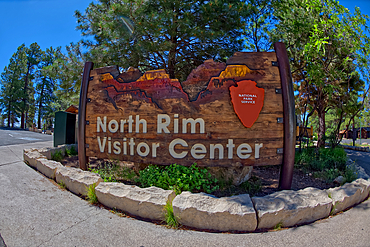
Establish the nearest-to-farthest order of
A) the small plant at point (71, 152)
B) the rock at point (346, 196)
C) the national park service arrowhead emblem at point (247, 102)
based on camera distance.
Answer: the rock at point (346, 196) < the national park service arrowhead emblem at point (247, 102) < the small plant at point (71, 152)

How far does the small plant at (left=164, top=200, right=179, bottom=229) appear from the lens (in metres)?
2.88

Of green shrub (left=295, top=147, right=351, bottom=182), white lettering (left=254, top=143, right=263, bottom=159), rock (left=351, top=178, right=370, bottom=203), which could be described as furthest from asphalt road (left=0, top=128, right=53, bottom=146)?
rock (left=351, top=178, right=370, bottom=203)

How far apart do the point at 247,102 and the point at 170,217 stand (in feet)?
8.11

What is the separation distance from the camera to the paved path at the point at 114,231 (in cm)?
253

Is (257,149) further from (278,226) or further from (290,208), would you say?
(278,226)

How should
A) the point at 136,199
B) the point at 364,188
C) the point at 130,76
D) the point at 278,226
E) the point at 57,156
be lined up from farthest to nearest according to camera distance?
the point at 57,156 < the point at 130,76 < the point at 364,188 < the point at 136,199 < the point at 278,226

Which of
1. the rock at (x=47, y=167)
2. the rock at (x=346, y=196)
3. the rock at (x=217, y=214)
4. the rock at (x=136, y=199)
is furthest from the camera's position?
the rock at (x=47, y=167)

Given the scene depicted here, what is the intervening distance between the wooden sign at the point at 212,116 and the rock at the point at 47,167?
1.76 m

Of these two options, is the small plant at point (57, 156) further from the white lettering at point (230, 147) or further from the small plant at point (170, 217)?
the white lettering at point (230, 147)

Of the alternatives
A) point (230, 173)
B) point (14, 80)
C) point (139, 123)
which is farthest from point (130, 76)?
point (14, 80)

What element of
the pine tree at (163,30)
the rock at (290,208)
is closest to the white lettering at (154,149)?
the rock at (290,208)

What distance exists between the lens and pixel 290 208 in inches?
116

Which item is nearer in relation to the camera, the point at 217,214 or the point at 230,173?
the point at 217,214

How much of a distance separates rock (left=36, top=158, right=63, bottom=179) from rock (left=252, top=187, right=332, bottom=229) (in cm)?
430
